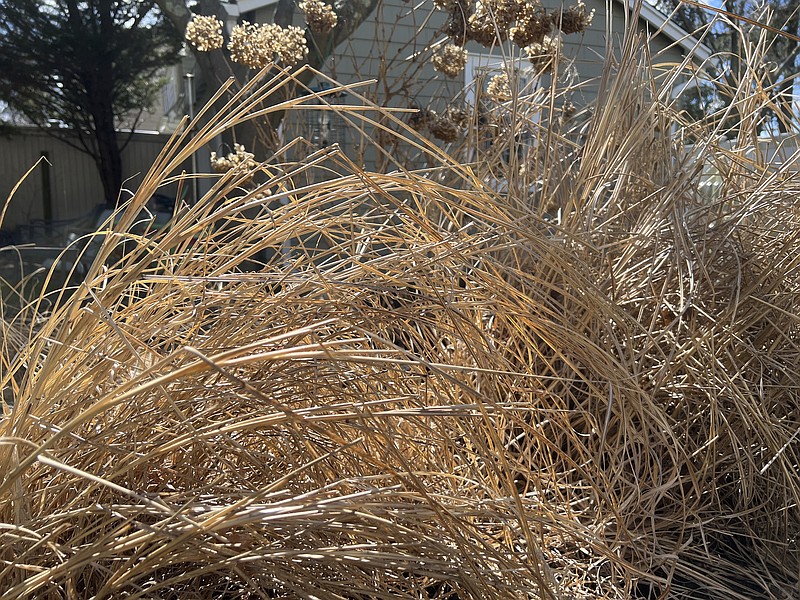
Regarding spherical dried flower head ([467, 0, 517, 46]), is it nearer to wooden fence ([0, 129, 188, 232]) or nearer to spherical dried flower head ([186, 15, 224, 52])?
spherical dried flower head ([186, 15, 224, 52])

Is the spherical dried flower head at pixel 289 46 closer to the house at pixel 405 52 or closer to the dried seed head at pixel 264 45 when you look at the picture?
the dried seed head at pixel 264 45

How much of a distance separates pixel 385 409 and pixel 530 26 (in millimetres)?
1928

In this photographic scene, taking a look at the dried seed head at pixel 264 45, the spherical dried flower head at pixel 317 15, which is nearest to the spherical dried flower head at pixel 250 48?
the dried seed head at pixel 264 45

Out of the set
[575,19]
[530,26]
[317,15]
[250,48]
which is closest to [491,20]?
[530,26]

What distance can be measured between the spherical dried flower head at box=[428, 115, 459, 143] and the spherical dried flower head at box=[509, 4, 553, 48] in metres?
0.57

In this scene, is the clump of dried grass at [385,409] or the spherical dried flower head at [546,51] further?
the spherical dried flower head at [546,51]

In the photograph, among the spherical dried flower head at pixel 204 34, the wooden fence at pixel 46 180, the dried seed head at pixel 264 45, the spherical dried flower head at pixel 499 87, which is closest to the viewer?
the spherical dried flower head at pixel 499 87

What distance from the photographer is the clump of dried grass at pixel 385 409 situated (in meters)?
0.71

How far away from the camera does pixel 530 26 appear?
254cm

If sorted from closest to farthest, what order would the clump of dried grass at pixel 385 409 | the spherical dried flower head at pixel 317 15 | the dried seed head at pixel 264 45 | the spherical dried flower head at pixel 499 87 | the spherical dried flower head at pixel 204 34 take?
the clump of dried grass at pixel 385 409, the spherical dried flower head at pixel 499 87, the dried seed head at pixel 264 45, the spherical dried flower head at pixel 204 34, the spherical dried flower head at pixel 317 15

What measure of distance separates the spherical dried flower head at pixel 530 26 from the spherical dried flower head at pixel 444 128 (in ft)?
1.88

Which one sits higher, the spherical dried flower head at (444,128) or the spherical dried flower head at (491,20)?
the spherical dried flower head at (491,20)

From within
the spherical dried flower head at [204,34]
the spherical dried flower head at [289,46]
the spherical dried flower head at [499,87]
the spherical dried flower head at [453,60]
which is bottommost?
the spherical dried flower head at [499,87]

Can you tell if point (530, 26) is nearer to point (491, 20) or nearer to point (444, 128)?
point (491, 20)
